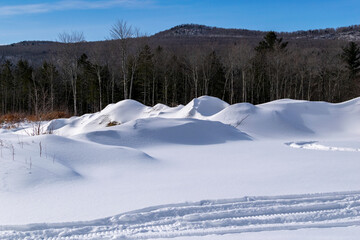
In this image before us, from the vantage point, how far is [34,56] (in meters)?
96.1

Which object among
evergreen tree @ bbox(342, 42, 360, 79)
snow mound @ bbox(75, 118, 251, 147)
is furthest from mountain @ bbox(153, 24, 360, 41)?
snow mound @ bbox(75, 118, 251, 147)

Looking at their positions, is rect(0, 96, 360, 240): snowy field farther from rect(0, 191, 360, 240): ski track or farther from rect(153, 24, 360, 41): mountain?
rect(153, 24, 360, 41): mountain

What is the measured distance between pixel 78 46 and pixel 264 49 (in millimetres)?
22422

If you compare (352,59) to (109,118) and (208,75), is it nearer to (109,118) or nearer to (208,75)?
(208,75)

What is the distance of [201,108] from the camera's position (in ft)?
50.8

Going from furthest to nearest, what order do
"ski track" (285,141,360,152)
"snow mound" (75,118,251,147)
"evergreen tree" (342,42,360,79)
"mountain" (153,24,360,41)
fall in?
1. "mountain" (153,24,360,41)
2. "evergreen tree" (342,42,360,79)
3. "snow mound" (75,118,251,147)
4. "ski track" (285,141,360,152)

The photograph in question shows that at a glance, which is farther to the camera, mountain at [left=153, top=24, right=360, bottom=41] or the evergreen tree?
mountain at [left=153, top=24, right=360, bottom=41]

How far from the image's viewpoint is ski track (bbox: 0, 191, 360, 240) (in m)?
2.99

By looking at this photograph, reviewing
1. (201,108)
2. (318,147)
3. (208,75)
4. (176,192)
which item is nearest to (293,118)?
(201,108)

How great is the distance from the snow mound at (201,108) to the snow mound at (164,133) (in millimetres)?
3949

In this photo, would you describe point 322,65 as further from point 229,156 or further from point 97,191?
point 97,191

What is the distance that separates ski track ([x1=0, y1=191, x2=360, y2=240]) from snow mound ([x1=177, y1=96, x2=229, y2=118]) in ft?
35.4

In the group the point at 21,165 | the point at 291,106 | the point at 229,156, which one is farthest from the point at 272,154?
the point at 291,106

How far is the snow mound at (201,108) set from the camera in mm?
14793
